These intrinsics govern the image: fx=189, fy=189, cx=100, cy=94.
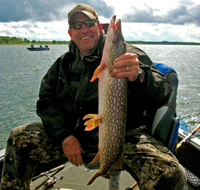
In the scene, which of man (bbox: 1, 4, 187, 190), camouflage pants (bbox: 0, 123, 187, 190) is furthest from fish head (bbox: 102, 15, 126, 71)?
camouflage pants (bbox: 0, 123, 187, 190)

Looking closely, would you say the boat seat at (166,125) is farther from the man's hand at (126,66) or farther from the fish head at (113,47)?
the fish head at (113,47)

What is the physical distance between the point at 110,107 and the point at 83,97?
2.40 ft

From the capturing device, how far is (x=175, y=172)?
182 cm

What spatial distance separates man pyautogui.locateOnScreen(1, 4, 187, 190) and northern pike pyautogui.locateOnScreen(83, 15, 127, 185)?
0.42ft

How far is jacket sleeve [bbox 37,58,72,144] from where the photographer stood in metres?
2.49

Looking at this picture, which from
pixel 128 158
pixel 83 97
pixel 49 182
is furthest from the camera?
pixel 49 182

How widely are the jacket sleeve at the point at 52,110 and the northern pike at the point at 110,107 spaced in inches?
29.8

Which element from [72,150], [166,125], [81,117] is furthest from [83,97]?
[166,125]

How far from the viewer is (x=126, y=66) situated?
165 centimetres

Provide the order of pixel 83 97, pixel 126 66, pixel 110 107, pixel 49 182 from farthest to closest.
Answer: pixel 49 182
pixel 83 97
pixel 110 107
pixel 126 66

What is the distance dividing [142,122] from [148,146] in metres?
0.47

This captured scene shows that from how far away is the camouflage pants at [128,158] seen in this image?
182 cm

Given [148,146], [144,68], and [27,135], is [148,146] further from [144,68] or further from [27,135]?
[27,135]

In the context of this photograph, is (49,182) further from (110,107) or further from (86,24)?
(86,24)
